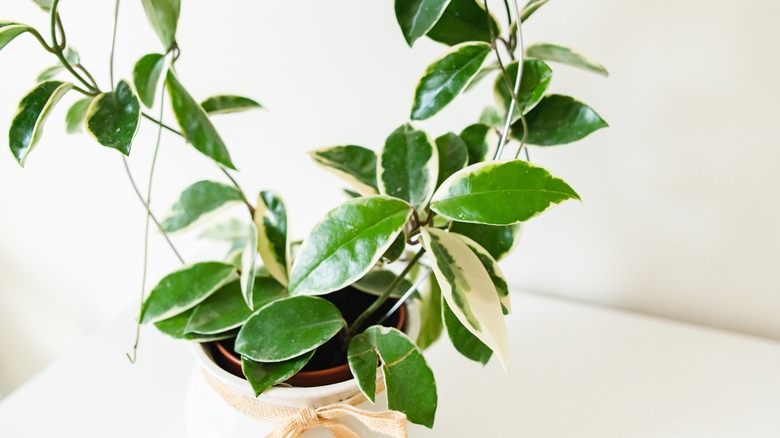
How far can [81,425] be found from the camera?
2.45ft

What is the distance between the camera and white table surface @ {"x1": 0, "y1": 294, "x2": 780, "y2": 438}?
701 millimetres

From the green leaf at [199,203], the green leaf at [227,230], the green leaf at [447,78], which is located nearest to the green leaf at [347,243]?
the green leaf at [447,78]

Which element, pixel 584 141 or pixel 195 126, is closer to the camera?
pixel 195 126

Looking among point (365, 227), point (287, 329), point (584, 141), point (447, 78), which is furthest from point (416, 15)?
point (584, 141)

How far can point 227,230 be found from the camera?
2.59ft

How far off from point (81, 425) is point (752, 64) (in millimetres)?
854

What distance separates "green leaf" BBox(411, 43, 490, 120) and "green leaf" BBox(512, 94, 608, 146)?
10 cm

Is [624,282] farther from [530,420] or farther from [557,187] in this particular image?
[557,187]

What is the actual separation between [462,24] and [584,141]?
278 mm

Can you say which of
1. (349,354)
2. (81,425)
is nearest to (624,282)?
(349,354)

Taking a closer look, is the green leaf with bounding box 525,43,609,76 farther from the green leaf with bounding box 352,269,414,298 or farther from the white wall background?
the green leaf with bounding box 352,269,414,298

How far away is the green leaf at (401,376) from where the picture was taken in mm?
504

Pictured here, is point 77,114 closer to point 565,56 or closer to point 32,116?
point 32,116

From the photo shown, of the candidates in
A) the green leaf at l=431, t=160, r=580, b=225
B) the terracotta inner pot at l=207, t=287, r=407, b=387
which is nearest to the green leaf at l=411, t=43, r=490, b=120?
the green leaf at l=431, t=160, r=580, b=225
